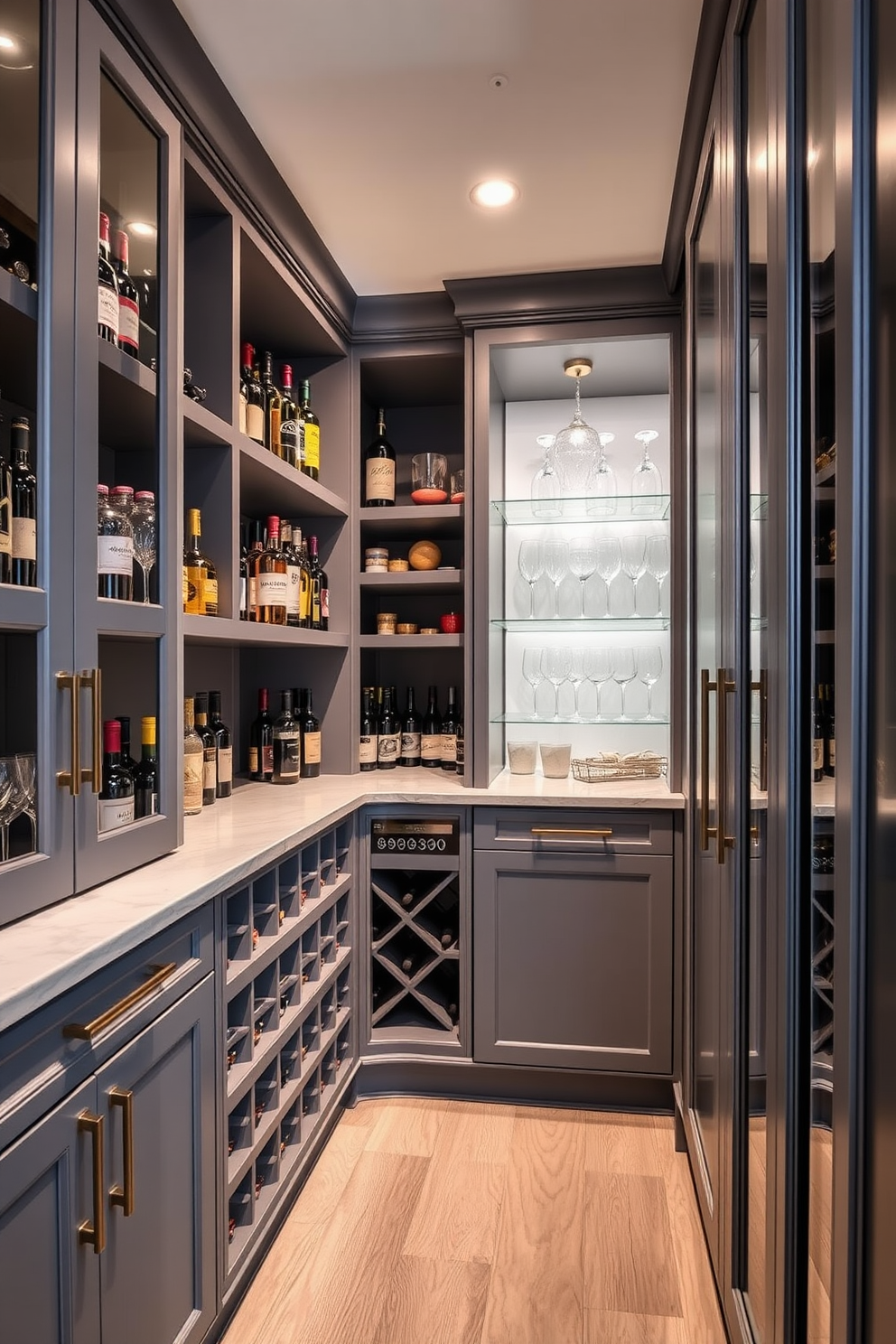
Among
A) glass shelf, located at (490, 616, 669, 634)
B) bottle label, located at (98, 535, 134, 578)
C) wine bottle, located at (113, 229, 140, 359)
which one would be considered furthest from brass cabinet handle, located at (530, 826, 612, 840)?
wine bottle, located at (113, 229, 140, 359)

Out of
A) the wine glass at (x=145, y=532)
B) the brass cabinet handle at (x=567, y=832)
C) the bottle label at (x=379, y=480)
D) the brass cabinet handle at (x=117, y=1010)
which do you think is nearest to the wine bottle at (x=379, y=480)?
the bottle label at (x=379, y=480)

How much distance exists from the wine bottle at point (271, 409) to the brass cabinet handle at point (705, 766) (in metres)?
1.39

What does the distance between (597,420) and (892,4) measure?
2424mm

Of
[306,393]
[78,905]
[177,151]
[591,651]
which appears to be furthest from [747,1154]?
[306,393]

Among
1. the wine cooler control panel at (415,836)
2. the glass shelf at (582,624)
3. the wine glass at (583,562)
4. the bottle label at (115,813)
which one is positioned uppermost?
the wine glass at (583,562)

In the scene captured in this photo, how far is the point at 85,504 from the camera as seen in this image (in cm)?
138

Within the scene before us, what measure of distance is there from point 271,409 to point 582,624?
4.00 ft

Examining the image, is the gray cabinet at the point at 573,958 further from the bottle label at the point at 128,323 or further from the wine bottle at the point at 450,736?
the bottle label at the point at 128,323

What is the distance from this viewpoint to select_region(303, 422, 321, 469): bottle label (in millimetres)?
2646

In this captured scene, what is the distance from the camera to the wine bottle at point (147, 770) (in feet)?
5.20

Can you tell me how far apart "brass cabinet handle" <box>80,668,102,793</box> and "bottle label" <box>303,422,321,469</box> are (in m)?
1.44

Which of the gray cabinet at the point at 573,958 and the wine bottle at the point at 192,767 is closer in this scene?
the wine bottle at the point at 192,767

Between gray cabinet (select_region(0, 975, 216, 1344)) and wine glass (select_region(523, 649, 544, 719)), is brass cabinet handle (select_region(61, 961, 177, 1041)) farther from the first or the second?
wine glass (select_region(523, 649, 544, 719))

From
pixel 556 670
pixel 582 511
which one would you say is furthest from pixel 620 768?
pixel 582 511
